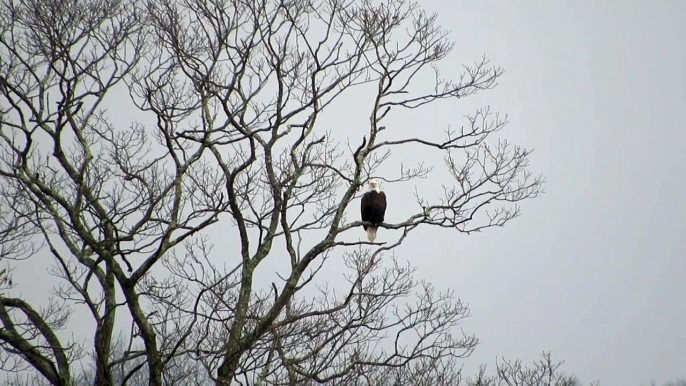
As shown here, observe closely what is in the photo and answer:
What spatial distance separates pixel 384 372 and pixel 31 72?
15.4 feet

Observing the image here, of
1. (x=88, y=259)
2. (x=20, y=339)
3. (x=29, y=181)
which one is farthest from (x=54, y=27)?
A: (x=20, y=339)

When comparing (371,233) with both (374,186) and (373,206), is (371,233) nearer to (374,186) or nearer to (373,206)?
(373,206)

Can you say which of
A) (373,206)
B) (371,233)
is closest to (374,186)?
(373,206)

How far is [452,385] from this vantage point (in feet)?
26.1

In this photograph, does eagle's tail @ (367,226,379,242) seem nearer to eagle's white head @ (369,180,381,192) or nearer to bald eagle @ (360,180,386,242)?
bald eagle @ (360,180,386,242)

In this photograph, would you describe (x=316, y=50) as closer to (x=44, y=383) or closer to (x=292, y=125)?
(x=292, y=125)

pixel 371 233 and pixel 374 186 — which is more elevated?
pixel 374 186

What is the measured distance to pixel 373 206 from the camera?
8.48 meters

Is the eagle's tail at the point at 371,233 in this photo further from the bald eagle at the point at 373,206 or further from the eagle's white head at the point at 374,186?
the eagle's white head at the point at 374,186

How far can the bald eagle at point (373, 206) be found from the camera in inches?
333

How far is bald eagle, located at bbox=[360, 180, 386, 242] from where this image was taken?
27.8ft

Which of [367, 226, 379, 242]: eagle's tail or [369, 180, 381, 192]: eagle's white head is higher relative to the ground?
[369, 180, 381, 192]: eagle's white head

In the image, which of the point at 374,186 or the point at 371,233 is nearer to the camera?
the point at 371,233

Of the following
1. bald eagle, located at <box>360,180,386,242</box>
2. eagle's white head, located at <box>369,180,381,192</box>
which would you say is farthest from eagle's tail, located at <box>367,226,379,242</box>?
eagle's white head, located at <box>369,180,381,192</box>
